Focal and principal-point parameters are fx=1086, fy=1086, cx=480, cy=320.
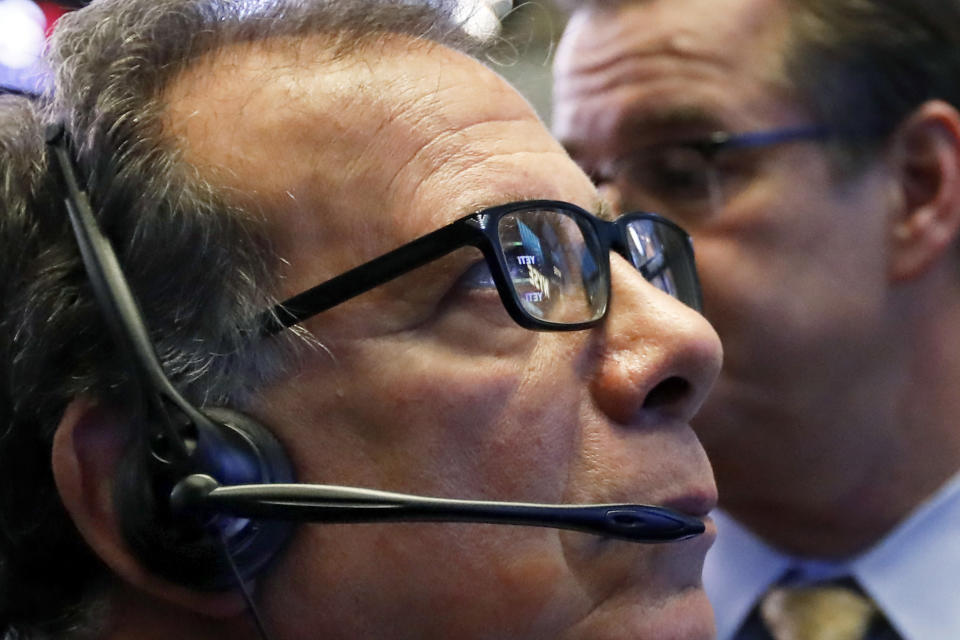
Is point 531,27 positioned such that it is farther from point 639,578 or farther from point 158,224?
point 639,578

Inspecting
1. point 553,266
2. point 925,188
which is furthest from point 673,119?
point 553,266

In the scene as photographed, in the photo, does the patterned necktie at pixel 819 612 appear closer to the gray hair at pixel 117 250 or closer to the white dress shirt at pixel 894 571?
the white dress shirt at pixel 894 571

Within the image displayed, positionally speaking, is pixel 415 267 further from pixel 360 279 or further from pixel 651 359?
pixel 651 359

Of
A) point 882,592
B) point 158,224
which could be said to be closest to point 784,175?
point 882,592

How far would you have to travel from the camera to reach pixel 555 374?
0.92 meters

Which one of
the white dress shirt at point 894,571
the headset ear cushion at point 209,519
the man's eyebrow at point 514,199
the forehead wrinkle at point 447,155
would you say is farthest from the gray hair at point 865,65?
the headset ear cushion at point 209,519

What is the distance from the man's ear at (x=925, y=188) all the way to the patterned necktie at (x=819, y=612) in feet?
1.51

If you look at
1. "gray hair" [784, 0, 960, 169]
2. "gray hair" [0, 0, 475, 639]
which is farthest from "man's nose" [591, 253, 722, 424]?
"gray hair" [784, 0, 960, 169]

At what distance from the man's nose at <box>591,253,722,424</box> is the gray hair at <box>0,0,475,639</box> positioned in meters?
0.28

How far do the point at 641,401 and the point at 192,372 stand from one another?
1.24 feet

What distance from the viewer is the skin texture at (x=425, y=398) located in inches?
34.4

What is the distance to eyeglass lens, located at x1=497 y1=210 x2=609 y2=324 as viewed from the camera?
3.08ft

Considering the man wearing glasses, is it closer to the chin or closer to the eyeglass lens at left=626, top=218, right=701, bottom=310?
the eyeglass lens at left=626, top=218, right=701, bottom=310

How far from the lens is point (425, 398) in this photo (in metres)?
0.89
